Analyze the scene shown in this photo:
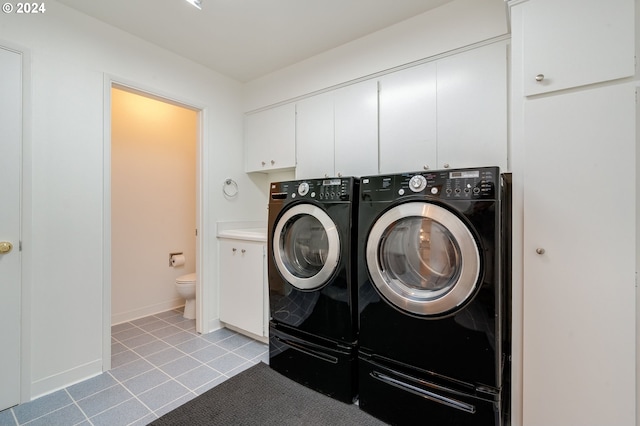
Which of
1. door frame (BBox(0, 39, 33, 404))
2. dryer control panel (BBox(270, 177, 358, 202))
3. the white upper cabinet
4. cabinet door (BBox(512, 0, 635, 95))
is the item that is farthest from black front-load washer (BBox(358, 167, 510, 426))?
door frame (BBox(0, 39, 33, 404))

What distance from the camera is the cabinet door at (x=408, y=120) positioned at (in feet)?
6.10

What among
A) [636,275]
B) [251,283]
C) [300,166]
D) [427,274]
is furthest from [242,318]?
[636,275]

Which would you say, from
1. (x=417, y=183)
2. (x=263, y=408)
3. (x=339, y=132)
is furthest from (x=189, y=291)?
(x=417, y=183)

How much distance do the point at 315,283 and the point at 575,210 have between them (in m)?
1.33

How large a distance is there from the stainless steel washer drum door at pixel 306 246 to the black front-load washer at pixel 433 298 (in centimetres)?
21

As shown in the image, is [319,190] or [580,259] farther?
[319,190]

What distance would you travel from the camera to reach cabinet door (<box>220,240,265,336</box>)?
90.7 inches

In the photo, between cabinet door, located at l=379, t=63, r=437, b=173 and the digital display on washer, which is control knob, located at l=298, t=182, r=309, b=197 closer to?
cabinet door, located at l=379, t=63, r=437, b=173

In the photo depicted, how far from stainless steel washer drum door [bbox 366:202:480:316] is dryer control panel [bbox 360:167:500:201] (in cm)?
7

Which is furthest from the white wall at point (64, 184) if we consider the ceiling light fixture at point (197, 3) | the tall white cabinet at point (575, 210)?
the tall white cabinet at point (575, 210)

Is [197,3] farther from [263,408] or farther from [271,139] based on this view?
[263,408]

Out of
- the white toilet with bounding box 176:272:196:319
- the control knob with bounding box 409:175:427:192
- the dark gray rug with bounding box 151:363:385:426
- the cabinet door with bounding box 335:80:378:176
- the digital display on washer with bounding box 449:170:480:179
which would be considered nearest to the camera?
the digital display on washer with bounding box 449:170:480:179

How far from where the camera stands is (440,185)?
4.31 feet

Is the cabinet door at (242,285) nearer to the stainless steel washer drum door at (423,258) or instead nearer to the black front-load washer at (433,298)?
the black front-load washer at (433,298)
